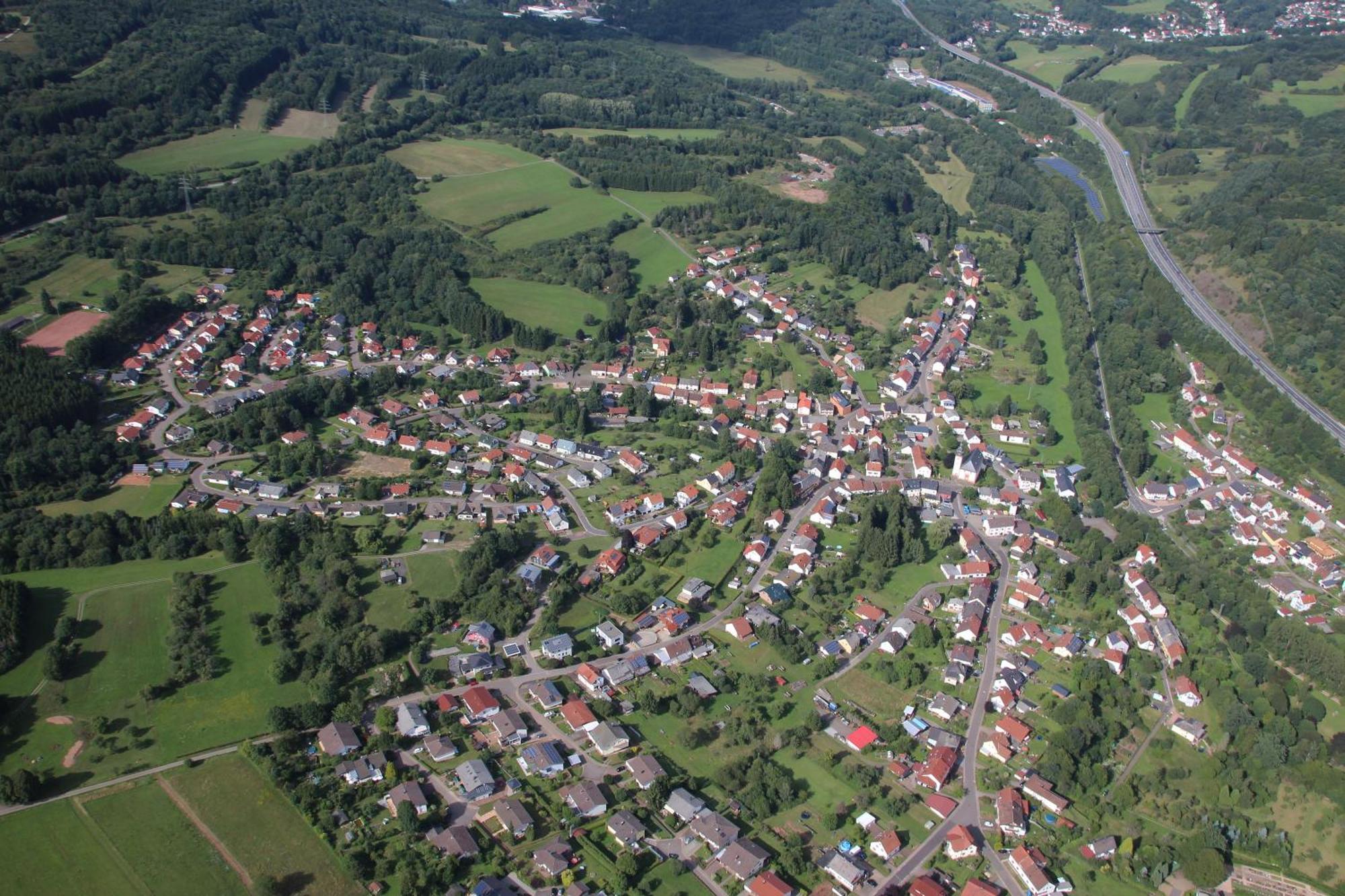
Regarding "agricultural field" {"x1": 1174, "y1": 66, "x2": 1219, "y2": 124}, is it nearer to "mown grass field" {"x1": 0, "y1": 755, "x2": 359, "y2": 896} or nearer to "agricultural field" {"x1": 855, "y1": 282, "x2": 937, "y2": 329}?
"agricultural field" {"x1": 855, "y1": 282, "x2": 937, "y2": 329}

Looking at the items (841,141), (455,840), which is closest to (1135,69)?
(841,141)

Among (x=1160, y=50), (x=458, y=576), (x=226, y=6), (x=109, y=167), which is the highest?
(x=1160, y=50)

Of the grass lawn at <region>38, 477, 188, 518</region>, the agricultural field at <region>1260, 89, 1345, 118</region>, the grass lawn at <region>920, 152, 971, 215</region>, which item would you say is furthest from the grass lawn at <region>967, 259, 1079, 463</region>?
the agricultural field at <region>1260, 89, 1345, 118</region>

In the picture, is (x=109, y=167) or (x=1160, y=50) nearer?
(x=109, y=167)

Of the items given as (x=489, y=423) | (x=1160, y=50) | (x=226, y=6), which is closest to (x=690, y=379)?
(x=489, y=423)

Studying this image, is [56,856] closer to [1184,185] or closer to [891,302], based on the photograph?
[891,302]

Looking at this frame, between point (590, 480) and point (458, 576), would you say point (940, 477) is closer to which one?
point (590, 480)

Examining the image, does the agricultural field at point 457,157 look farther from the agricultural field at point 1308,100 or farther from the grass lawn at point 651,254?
the agricultural field at point 1308,100

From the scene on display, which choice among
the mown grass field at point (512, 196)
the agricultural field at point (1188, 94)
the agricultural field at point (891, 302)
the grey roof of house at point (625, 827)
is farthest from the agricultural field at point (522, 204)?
the agricultural field at point (1188, 94)
